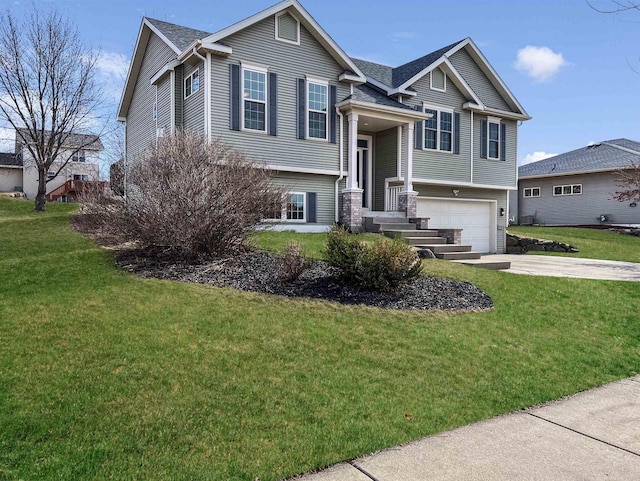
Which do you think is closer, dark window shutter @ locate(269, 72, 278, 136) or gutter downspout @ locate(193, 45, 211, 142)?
gutter downspout @ locate(193, 45, 211, 142)

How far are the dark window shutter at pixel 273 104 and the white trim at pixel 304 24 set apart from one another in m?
1.57

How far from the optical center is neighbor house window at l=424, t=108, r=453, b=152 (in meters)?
17.6

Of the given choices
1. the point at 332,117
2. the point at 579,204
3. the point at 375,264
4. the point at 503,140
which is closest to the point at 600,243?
the point at 503,140

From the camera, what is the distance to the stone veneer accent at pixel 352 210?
14.9 m

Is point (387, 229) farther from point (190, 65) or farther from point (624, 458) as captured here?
point (624, 458)

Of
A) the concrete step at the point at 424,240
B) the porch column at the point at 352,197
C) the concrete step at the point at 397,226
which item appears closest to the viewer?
the concrete step at the point at 424,240

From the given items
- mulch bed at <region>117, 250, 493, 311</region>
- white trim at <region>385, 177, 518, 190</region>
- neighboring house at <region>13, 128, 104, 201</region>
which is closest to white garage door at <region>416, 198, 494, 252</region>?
white trim at <region>385, 177, 518, 190</region>

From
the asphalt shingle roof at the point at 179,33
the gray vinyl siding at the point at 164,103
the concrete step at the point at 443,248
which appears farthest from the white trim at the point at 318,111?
the concrete step at the point at 443,248

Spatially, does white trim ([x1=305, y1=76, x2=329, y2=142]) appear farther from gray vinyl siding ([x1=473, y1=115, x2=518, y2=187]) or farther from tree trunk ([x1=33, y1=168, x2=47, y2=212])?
tree trunk ([x1=33, y1=168, x2=47, y2=212])

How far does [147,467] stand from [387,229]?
11.9 metres

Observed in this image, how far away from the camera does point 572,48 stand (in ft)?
38.2

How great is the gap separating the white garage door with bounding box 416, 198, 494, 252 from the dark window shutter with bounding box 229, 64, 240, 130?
7.23m

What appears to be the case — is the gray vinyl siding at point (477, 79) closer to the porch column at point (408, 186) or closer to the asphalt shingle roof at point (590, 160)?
the porch column at point (408, 186)

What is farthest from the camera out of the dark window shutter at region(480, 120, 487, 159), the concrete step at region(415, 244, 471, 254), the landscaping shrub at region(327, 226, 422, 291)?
the dark window shutter at region(480, 120, 487, 159)
